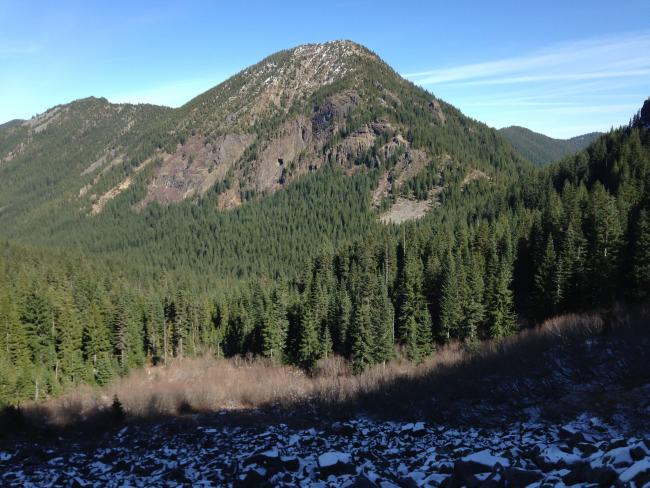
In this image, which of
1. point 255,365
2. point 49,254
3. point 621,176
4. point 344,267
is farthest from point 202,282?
point 621,176

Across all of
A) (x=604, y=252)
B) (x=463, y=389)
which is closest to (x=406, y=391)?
(x=463, y=389)

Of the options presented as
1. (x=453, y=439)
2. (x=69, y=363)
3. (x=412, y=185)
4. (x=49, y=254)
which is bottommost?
(x=69, y=363)

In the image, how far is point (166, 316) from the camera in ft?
241

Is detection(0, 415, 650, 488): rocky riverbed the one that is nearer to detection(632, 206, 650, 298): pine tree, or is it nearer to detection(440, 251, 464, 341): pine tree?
detection(632, 206, 650, 298): pine tree

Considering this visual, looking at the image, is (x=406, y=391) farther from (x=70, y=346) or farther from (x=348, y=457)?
(x=70, y=346)

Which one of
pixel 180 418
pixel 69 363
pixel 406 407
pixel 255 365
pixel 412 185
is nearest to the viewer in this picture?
pixel 406 407

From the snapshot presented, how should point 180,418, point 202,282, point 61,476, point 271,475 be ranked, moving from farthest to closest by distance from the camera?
point 202,282 → point 180,418 → point 61,476 → point 271,475

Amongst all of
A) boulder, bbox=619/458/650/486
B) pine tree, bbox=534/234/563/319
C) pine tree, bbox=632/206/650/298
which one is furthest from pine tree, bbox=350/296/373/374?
boulder, bbox=619/458/650/486

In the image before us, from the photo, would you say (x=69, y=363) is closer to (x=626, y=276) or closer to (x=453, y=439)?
(x=453, y=439)

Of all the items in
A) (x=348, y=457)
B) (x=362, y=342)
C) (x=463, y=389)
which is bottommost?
(x=362, y=342)

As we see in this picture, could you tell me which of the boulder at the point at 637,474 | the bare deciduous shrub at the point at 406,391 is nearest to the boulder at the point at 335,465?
the boulder at the point at 637,474

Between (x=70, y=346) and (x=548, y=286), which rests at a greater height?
(x=548, y=286)

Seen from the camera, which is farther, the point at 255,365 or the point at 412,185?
the point at 412,185

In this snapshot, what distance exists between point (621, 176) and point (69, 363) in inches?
3643
